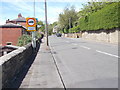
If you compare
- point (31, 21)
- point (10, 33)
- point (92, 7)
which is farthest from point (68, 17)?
point (31, 21)

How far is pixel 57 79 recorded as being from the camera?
5820 millimetres

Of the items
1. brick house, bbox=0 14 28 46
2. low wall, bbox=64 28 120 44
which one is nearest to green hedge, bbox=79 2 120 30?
low wall, bbox=64 28 120 44

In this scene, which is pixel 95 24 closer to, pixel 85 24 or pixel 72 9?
pixel 85 24

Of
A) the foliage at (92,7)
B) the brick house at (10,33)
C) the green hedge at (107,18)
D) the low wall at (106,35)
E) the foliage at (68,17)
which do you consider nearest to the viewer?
the green hedge at (107,18)

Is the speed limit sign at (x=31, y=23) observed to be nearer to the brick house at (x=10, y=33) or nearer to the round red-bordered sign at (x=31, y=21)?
the round red-bordered sign at (x=31, y=21)

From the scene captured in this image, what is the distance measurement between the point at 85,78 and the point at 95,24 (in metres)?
27.0

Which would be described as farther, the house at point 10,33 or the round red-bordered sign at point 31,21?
the house at point 10,33

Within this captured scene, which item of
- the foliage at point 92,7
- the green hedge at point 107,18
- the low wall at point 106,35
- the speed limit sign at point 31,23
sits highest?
the foliage at point 92,7

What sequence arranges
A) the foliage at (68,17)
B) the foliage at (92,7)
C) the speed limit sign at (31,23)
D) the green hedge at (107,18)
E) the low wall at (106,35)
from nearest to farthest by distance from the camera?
the speed limit sign at (31,23) → the green hedge at (107,18) → the low wall at (106,35) → the foliage at (92,7) → the foliage at (68,17)

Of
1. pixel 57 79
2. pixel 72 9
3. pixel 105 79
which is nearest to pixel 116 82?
pixel 105 79

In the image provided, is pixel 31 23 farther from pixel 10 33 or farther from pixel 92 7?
pixel 92 7

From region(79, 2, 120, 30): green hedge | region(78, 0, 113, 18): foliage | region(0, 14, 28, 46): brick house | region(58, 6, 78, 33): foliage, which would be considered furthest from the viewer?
region(58, 6, 78, 33): foliage

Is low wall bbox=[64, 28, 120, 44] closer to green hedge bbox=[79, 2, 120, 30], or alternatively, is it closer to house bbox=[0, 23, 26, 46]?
green hedge bbox=[79, 2, 120, 30]

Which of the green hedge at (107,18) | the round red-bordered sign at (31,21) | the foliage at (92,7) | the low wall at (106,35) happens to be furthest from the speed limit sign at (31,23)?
the foliage at (92,7)
